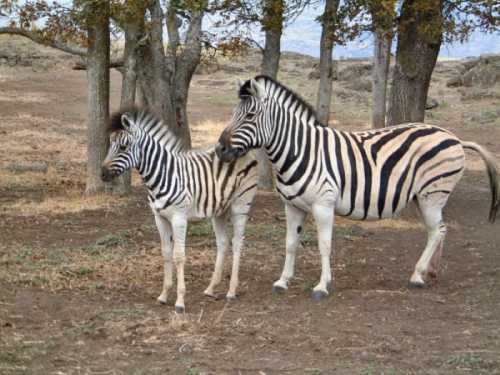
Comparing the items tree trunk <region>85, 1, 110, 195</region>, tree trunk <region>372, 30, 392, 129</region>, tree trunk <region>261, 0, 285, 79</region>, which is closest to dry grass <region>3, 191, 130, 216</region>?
tree trunk <region>85, 1, 110, 195</region>

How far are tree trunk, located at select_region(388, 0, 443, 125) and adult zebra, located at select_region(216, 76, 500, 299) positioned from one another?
415cm

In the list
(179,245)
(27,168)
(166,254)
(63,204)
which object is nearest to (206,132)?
(27,168)

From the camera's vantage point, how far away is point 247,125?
8320 millimetres

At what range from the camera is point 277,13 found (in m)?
13.3

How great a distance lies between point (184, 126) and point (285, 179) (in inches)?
262

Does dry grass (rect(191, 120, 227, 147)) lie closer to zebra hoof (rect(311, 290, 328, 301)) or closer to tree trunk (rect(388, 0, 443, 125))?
tree trunk (rect(388, 0, 443, 125))

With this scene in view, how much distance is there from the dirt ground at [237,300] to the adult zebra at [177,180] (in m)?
0.59

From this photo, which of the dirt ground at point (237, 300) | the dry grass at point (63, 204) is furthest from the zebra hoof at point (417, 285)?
the dry grass at point (63, 204)

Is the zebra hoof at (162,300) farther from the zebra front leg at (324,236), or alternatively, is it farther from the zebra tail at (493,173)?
the zebra tail at (493,173)

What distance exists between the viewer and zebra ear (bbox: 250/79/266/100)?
27.3 feet

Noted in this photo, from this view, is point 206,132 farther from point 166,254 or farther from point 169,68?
point 166,254

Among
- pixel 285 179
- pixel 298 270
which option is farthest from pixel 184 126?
pixel 285 179

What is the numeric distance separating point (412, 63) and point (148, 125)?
6267 millimetres

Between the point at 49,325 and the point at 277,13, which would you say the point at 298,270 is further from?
the point at 277,13
